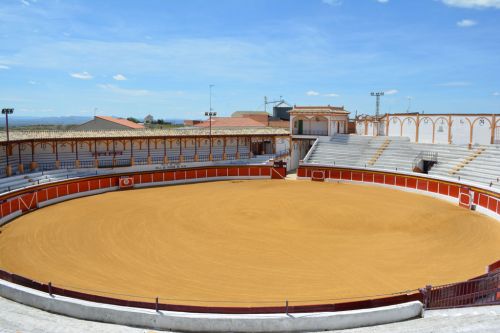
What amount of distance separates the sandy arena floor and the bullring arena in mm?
80

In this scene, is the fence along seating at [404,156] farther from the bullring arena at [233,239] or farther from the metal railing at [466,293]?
the metal railing at [466,293]

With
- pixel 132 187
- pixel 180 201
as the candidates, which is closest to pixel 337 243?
pixel 180 201

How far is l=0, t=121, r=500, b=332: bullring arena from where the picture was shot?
9.81m

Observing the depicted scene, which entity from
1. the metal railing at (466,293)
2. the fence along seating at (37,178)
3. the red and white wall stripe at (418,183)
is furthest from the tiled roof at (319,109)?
the metal railing at (466,293)

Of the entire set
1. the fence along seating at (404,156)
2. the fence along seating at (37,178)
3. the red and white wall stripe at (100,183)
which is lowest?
the red and white wall stripe at (100,183)

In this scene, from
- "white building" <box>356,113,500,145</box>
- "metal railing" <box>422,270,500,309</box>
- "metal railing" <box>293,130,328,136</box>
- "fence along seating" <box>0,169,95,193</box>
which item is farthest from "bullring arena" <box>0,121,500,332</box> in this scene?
"metal railing" <box>293,130,328,136</box>

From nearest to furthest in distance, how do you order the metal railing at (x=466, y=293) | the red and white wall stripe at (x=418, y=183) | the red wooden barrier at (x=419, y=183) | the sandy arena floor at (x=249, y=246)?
the metal railing at (x=466, y=293) → the sandy arena floor at (x=249, y=246) → the red and white wall stripe at (x=418, y=183) → the red wooden barrier at (x=419, y=183)

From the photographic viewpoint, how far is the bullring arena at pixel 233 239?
9812mm

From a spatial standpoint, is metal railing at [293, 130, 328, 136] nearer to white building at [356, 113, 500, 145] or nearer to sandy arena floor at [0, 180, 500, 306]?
white building at [356, 113, 500, 145]

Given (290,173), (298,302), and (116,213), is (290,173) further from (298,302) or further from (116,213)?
(298,302)

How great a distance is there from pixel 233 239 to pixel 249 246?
117cm

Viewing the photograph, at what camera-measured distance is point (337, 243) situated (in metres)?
16.9

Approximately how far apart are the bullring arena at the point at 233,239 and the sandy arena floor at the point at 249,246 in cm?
8

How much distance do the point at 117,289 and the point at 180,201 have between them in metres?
13.8
